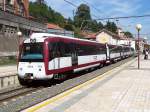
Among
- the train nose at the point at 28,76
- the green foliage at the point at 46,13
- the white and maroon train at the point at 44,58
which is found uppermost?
the green foliage at the point at 46,13

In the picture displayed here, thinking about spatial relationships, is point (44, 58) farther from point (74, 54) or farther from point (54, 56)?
point (74, 54)

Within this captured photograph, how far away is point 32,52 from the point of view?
18281 mm

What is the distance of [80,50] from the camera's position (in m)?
24.5

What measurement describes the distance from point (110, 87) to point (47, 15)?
377ft

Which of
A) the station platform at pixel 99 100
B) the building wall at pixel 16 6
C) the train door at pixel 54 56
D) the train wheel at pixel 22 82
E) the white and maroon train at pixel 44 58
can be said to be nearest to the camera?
the station platform at pixel 99 100

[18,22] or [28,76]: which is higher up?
[18,22]

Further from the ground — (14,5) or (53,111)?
(14,5)

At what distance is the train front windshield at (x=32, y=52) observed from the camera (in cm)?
1791

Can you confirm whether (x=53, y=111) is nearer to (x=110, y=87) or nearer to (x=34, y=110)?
(x=34, y=110)

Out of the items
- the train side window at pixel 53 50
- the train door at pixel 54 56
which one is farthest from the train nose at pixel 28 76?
the train side window at pixel 53 50

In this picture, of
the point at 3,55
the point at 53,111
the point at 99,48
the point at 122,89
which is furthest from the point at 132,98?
the point at 3,55

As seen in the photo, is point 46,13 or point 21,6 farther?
point 46,13

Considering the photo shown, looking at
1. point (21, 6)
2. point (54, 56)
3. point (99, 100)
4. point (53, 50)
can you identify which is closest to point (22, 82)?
point (54, 56)

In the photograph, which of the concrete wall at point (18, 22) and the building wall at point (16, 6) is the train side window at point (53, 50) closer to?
the concrete wall at point (18, 22)
